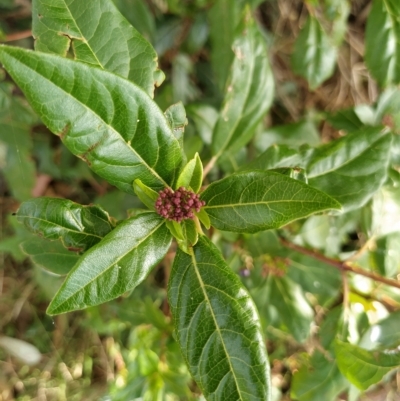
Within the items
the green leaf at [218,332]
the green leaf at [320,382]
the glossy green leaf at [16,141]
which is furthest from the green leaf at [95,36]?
the green leaf at [320,382]

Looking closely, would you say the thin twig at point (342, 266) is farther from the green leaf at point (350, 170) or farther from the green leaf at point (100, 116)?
the green leaf at point (100, 116)

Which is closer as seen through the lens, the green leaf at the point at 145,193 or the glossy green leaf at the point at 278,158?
the green leaf at the point at 145,193

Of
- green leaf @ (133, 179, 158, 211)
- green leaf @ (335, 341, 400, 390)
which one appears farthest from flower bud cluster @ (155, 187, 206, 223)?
green leaf @ (335, 341, 400, 390)

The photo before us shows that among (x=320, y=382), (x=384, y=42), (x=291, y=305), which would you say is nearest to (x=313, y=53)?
(x=384, y=42)

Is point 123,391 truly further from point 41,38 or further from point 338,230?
point 41,38

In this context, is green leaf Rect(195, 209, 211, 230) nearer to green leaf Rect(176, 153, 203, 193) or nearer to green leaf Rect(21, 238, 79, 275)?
green leaf Rect(176, 153, 203, 193)

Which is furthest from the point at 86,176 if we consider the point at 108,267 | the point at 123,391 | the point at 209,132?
the point at 108,267

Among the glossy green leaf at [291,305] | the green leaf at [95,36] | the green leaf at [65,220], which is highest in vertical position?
the green leaf at [95,36]

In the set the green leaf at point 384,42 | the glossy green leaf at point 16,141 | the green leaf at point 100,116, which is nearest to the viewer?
the green leaf at point 100,116
